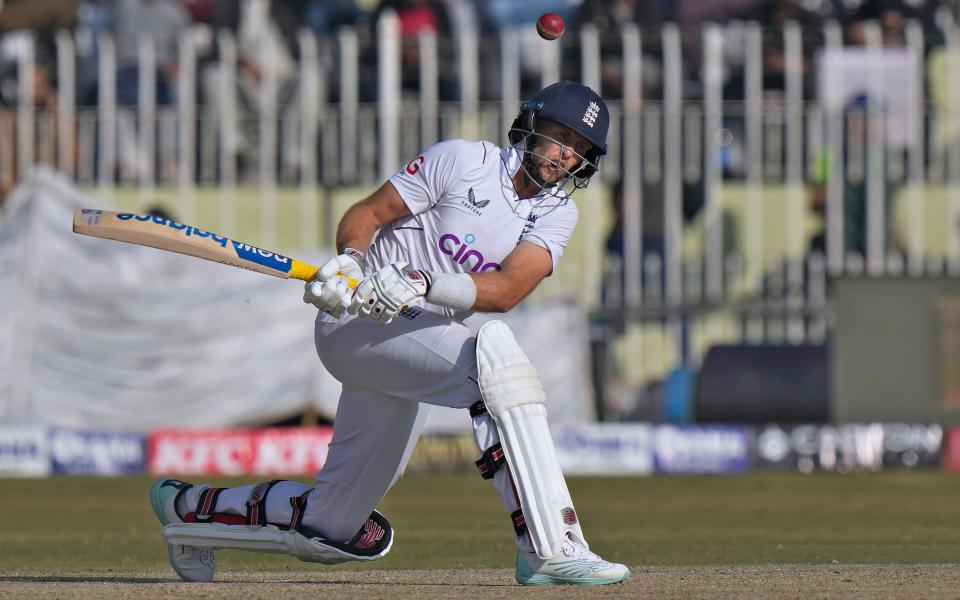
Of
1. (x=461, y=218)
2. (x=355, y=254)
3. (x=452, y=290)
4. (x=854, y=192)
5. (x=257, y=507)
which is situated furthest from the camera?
(x=854, y=192)

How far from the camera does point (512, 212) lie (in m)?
6.09

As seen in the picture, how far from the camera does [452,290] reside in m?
5.76

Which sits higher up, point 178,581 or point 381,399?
point 381,399

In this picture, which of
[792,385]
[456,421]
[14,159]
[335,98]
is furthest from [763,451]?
[14,159]

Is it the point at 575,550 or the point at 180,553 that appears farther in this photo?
the point at 180,553

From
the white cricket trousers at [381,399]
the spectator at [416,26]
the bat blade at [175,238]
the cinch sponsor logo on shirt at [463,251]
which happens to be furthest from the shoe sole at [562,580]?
the spectator at [416,26]

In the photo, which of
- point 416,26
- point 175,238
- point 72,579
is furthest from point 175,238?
point 416,26

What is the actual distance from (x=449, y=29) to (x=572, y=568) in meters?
12.7

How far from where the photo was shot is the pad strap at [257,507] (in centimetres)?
629

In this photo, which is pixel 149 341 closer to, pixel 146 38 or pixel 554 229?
pixel 146 38

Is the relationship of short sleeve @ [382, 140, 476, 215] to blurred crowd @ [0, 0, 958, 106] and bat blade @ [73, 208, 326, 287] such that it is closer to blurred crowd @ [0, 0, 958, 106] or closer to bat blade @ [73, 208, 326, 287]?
bat blade @ [73, 208, 326, 287]

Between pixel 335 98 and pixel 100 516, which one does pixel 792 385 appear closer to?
pixel 335 98

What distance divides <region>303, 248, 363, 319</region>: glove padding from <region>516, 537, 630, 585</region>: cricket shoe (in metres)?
1.00

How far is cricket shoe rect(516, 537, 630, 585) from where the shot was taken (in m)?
5.75
